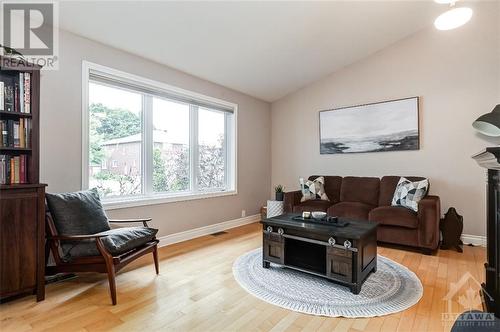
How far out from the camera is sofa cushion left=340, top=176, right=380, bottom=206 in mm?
3968

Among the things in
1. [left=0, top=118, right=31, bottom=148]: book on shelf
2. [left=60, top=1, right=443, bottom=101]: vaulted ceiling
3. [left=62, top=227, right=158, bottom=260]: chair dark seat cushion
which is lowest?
[left=62, top=227, right=158, bottom=260]: chair dark seat cushion

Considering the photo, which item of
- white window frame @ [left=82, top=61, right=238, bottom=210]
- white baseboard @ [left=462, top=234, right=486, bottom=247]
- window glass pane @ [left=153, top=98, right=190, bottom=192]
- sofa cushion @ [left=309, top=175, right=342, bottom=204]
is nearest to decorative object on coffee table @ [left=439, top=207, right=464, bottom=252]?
white baseboard @ [left=462, top=234, right=486, bottom=247]

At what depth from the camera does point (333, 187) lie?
4.37 metres

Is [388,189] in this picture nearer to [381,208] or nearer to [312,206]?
[381,208]

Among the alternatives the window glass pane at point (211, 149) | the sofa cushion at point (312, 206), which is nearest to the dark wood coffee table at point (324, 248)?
the sofa cushion at point (312, 206)

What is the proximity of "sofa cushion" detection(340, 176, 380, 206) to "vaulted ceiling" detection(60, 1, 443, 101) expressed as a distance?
6.50 ft

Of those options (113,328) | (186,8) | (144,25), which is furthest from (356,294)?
(144,25)

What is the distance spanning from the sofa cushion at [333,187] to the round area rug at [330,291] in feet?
5.41

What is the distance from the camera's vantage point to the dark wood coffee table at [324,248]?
2139mm

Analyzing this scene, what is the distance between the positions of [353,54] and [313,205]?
2.51 metres

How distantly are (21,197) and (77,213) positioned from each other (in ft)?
1.36

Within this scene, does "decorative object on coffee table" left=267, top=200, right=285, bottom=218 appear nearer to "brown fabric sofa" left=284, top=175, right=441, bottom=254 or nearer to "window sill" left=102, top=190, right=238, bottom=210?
"brown fabric sofa" left=284, top=175, right=441, bottom=254

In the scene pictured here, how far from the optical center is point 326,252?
2.27 metres

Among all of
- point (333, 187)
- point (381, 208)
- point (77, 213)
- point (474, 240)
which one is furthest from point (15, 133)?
point (474, 240)
